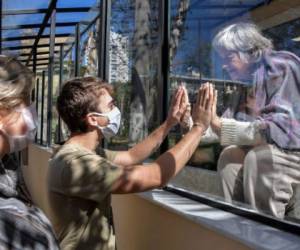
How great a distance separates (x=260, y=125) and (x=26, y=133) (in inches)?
49.3

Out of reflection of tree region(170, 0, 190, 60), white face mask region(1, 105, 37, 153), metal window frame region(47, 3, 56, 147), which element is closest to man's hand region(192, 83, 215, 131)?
white face mask region(1, 105, 37, 153)

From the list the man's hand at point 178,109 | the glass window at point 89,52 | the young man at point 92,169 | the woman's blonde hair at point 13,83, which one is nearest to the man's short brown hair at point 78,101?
the young man at point 92,169

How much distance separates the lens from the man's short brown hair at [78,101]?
8.69 ft

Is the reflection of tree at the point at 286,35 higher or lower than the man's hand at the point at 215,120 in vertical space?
higher

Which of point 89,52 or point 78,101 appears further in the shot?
point 89,52

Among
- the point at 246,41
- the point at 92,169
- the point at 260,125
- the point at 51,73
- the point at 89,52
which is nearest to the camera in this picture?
the point at 92,169

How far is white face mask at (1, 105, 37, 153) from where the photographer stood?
65.2 inches

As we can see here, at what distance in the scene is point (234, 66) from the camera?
283cm

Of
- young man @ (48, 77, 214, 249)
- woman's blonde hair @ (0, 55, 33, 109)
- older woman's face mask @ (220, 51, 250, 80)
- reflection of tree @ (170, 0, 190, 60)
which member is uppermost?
reflection of tree @ (170, 0, 190, 60)

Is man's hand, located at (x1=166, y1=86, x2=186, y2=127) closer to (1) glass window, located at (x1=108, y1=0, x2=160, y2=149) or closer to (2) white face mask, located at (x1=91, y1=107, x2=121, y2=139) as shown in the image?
(2) white face mask, located at (x1=91, y1=107, x2=121, y2=139)

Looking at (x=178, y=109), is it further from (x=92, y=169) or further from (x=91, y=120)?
(x=92, y=169)

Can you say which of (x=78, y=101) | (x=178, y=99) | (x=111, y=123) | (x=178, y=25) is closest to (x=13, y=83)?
(x=78, y=101)

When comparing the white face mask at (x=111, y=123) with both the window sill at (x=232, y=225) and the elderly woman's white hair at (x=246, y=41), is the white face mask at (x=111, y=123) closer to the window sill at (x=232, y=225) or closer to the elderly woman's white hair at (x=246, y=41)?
the window sill at (x=232, y=225)

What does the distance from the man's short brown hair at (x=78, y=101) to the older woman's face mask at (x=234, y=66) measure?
0.69 meters
